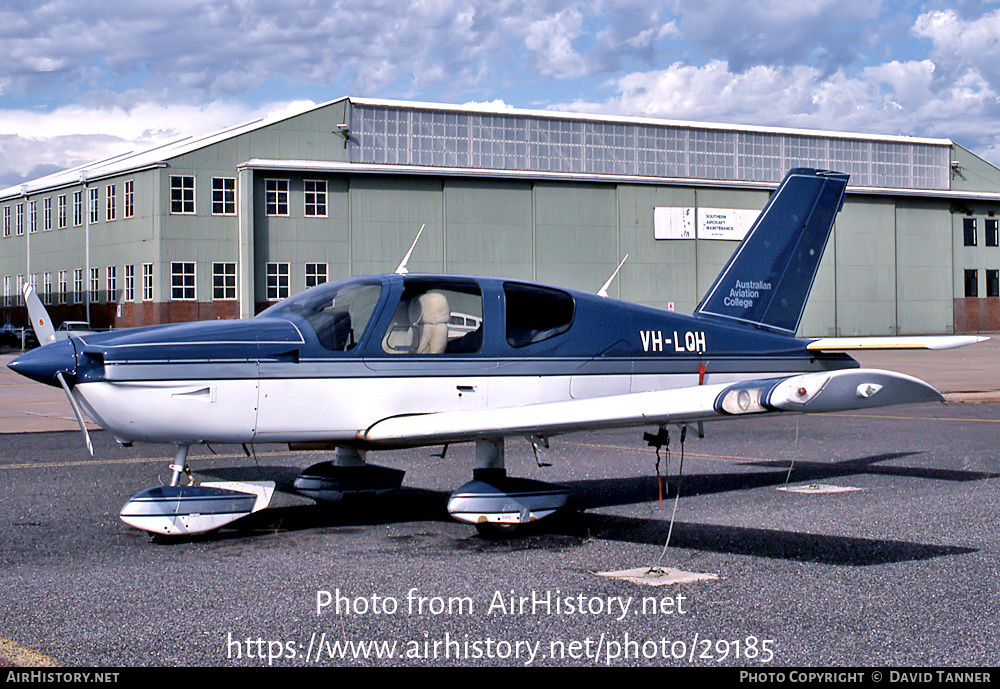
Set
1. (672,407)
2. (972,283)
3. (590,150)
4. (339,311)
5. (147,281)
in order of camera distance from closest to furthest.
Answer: (672,407) → (339,311) → (147,281) → (590,150) → (972,283)

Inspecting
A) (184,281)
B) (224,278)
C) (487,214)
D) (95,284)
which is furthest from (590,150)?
(95,284)

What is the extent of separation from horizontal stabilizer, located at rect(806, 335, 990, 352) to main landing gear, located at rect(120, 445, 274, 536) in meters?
4.93

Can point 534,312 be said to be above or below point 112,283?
below

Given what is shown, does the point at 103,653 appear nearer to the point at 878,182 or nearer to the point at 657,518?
the point at 657,518

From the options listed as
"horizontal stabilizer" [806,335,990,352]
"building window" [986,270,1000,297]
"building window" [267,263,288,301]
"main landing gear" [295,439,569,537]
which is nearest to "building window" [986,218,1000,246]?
"building window" [986,270,1000,297]

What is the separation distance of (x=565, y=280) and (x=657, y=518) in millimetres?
37939

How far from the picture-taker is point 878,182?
53656 millimetres

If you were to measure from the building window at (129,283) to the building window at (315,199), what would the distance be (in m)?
7.75

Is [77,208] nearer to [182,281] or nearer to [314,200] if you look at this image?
[182,281]

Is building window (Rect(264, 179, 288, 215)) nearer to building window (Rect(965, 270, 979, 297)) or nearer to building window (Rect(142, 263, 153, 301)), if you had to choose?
building window (Rect(142, 263, 153, 301))

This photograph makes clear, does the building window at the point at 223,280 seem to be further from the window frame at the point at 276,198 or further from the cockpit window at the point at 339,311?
the cockpit window at the point at 339,311

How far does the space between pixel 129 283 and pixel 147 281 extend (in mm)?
1896

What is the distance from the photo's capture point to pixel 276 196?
137 feet

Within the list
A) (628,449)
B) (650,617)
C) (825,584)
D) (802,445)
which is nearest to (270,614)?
(650,617)
